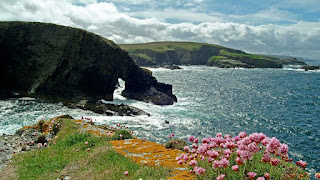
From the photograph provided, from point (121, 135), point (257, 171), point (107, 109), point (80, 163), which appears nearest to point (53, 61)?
point (107, 109)

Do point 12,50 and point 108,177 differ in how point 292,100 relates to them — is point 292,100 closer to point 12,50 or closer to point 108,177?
point 108,177

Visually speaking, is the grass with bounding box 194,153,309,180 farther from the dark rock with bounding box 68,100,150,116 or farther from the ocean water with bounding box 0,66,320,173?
the dark rock with bounding box 68,100,150,116

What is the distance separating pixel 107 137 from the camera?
40.2 ft

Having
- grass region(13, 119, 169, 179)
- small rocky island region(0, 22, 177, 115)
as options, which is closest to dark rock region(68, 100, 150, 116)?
small rocky island region(0, 22, 177, 115)

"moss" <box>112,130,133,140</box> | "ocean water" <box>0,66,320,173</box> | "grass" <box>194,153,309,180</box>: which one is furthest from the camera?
"ocean water" <box>0,66,320,173</box>

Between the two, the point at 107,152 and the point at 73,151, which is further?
the point at 73,151

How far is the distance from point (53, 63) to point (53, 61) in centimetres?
49

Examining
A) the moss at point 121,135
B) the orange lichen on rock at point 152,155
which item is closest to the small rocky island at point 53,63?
the moss at point 121,135

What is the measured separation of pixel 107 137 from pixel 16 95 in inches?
1541

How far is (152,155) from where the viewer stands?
8.95 m

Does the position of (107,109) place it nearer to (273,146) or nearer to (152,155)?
(152,155)

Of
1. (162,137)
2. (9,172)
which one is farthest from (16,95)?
(9,172)

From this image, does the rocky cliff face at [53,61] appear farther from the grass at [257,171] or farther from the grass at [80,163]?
the grass at [257,171]

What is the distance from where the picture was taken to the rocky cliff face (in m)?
45.5
